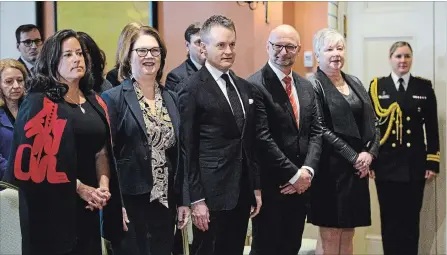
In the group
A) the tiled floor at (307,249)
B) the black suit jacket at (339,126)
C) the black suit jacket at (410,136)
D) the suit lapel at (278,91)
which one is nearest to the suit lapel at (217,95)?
the suit lapel at (278,91)

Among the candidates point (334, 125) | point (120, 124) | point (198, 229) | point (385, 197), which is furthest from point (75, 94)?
point (385, 197)

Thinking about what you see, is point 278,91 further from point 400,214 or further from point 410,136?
point 400,214

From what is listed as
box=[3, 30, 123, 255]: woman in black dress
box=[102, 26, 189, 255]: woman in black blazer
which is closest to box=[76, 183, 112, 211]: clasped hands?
box=[3, 30, 123, 255]: woman in black dress

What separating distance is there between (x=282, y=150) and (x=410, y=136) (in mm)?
1322

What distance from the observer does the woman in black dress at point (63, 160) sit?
2.53 m

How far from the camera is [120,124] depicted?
2.88m

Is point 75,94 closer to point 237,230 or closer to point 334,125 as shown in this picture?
point 237,230

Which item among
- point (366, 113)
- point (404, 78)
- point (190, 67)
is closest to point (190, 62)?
point (190, 67)

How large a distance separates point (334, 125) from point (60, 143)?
158 cm

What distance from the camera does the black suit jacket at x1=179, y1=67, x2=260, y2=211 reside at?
9.62 feet

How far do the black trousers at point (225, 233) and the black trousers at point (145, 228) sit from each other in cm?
15

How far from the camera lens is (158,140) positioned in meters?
2.89

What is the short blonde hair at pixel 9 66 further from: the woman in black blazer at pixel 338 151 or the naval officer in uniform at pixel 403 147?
the naval officer in uniform at pixel 403 147

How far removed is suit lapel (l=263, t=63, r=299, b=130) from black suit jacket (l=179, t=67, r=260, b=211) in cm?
42
